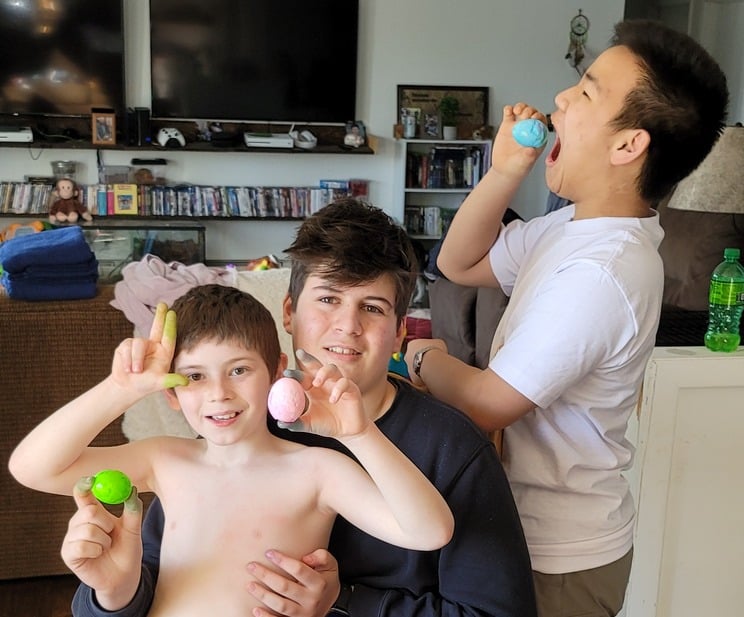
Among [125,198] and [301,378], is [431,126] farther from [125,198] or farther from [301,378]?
[301,378]

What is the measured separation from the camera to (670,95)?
1.08m

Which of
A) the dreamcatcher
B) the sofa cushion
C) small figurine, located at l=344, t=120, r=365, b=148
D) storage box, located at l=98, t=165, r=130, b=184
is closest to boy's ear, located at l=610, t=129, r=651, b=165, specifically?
the sofa cushion

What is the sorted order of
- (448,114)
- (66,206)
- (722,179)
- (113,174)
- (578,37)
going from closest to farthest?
(722,179)
(66,206)
(113,174)
(448,114)
(578,37)

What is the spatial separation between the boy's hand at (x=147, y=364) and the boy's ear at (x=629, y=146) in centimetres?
62

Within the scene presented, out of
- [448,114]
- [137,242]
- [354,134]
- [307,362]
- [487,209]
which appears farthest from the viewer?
[448,114]

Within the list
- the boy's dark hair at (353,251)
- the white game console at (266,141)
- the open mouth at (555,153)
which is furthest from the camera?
the white game console at (266,141)

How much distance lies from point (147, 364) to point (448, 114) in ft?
16.9

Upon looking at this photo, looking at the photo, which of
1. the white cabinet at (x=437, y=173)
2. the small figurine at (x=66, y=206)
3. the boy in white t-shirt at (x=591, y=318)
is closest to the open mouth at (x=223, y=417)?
the boy in white t-shirt at (x=591, y=318)

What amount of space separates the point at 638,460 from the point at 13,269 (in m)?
1.67

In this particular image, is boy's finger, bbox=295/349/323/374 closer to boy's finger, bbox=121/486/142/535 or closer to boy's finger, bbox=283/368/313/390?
boy's finger, bbox=283/368/313/390

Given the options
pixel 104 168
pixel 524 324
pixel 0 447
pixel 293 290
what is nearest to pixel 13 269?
pixel 0 447

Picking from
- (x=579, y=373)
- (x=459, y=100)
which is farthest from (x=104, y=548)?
(x=459, y=100)

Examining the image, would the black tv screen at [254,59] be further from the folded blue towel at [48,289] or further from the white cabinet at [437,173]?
the folded blue towel at [48,289]

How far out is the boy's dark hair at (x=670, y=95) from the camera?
1.08 metres
